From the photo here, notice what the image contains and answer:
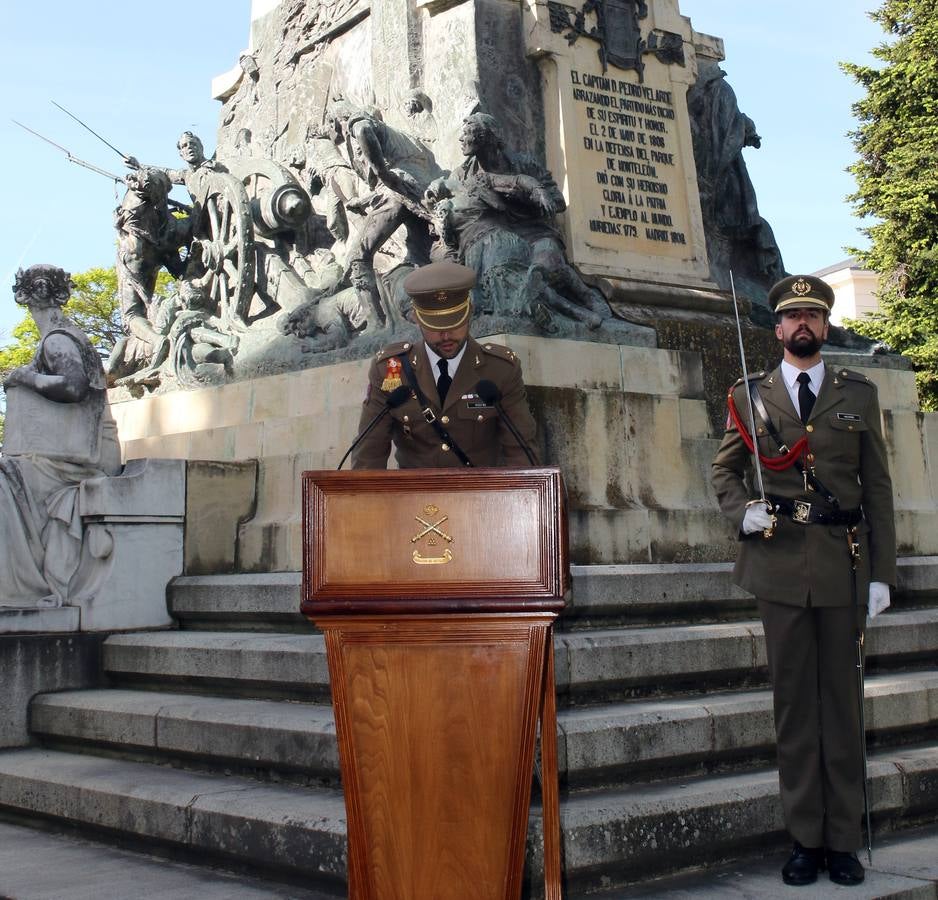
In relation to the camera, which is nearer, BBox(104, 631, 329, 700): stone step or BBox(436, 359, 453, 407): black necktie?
BBox(436, 359, 453, 407): black necktie

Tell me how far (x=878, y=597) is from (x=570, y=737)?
131 cm

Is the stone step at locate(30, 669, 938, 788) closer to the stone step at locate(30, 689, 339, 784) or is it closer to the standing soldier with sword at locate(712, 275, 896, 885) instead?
the stone step at locate(30, 689, 339, 784)

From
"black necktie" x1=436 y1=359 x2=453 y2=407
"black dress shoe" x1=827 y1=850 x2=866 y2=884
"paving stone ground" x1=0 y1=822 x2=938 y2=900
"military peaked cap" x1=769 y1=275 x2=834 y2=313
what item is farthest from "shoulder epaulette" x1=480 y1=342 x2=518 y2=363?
"black dress shoe" x1=827 y1=850 x2=866 y2=884

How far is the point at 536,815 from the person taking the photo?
441cm

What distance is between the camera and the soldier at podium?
4.54 m

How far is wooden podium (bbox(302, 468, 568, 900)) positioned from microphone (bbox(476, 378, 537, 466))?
781 millimetres

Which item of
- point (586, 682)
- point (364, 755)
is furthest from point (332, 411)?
point (364, 755)

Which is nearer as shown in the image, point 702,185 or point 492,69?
point 492,69

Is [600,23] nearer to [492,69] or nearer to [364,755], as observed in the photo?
[492,69]

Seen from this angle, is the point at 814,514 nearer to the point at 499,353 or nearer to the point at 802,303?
the point at 802,303

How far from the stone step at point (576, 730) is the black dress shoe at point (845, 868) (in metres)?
0.88

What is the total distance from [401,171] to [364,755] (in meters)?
5.81

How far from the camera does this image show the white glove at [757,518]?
452 cm

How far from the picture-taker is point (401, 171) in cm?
873
